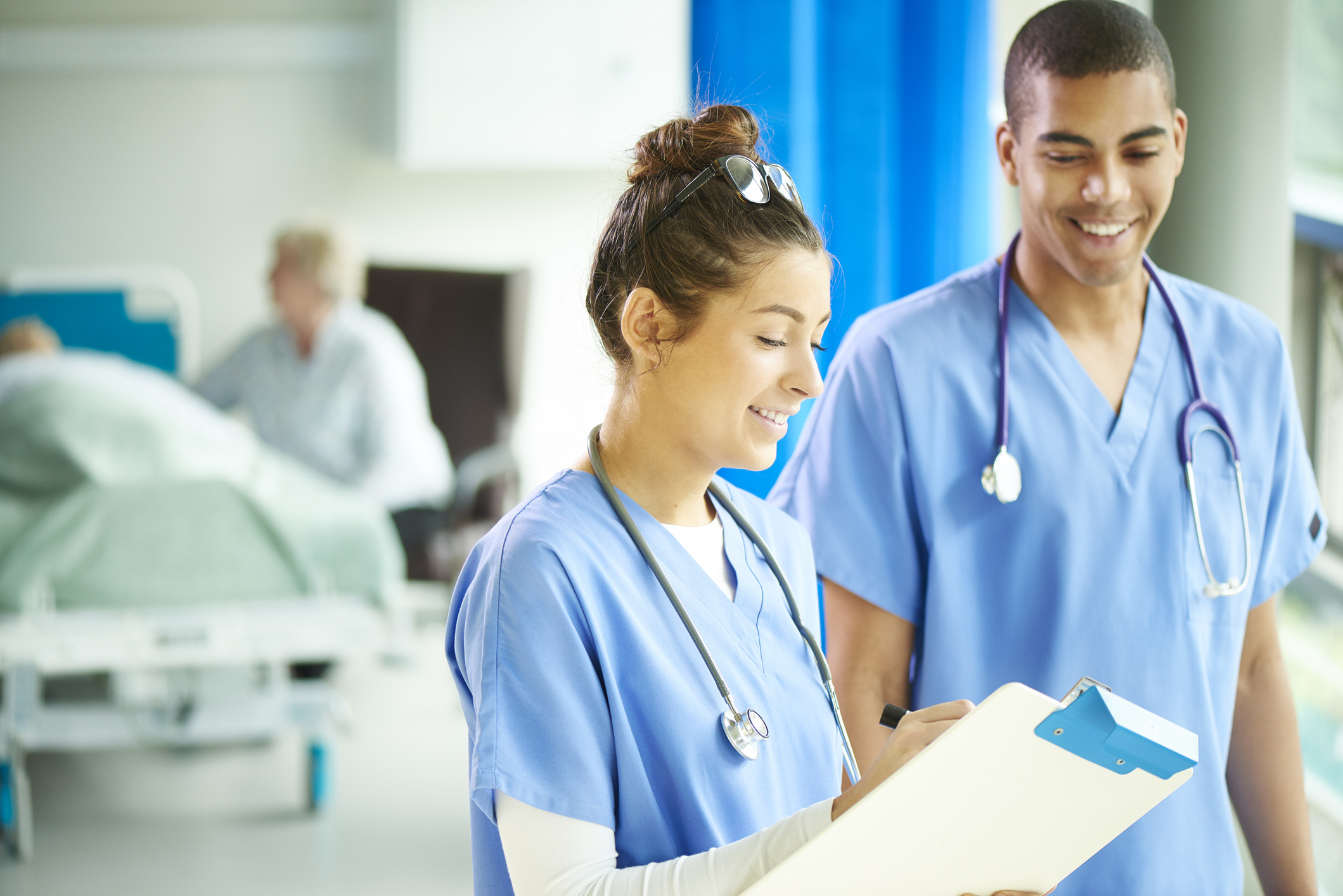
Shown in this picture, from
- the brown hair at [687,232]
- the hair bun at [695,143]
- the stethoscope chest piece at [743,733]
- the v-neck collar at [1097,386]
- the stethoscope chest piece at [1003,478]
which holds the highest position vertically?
the hair bun at [695,143]

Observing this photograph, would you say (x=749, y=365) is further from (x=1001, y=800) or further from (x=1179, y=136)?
(x=1179, y=136)

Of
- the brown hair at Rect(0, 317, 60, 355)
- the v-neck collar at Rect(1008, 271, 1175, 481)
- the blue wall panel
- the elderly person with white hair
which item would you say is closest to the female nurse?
the v-neck collar at Rect(1008, 271, 1175, 481)

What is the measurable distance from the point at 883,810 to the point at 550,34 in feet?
11.9

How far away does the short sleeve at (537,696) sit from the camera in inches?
32.4

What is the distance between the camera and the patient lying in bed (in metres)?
2.50

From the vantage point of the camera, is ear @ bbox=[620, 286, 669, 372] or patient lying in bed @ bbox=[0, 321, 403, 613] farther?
patient lying in bed @ bbox=[0, 321, 403, 613]

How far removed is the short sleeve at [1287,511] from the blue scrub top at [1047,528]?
3cm

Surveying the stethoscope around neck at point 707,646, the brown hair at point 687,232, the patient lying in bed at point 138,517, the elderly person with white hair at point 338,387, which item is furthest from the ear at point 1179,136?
the elderly person with white hair at point 338,387

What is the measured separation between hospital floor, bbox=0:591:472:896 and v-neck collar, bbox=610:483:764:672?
5.75ft

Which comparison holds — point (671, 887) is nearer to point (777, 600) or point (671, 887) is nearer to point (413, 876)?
point (777, 600)

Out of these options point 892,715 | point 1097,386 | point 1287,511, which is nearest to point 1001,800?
point 892,715

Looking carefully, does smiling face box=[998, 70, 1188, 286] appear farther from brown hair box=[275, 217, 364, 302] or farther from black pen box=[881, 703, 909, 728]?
brown hair box=[275, 217, 364, 302]

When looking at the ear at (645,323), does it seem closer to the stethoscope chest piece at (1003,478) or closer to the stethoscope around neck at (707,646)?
the stethoscope around neck at (707,646)

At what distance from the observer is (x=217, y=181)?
4.28m
